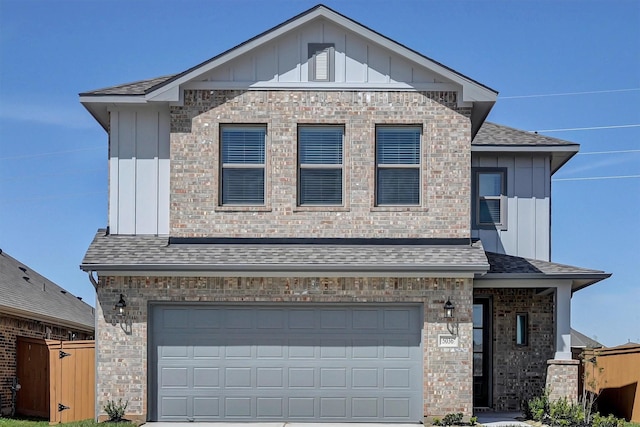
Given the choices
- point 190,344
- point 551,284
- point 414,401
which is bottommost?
point 414,401

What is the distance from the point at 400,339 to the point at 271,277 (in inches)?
104

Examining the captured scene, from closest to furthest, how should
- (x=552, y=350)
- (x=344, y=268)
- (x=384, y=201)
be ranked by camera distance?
(x=344, y=268)
(x=384, y=201)
(x=552, y=350)

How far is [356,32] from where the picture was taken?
1630cm

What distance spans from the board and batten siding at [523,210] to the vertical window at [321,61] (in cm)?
485

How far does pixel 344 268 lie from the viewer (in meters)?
15.4

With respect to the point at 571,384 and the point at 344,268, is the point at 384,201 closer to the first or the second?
the point at 344,268

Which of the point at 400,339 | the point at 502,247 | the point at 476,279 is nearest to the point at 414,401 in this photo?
the point at 400,339

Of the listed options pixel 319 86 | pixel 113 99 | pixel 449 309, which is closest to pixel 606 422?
pixel 449 309

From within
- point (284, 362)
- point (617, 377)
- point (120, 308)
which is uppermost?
point (120, 308)

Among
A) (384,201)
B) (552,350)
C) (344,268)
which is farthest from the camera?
(552,350)

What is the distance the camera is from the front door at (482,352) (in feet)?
62.8

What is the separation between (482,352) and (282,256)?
237 inches

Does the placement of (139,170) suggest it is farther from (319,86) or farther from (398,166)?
(398,166)

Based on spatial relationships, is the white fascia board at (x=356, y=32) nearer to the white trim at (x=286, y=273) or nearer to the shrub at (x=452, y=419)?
the white trim at (x=286, y=273)
